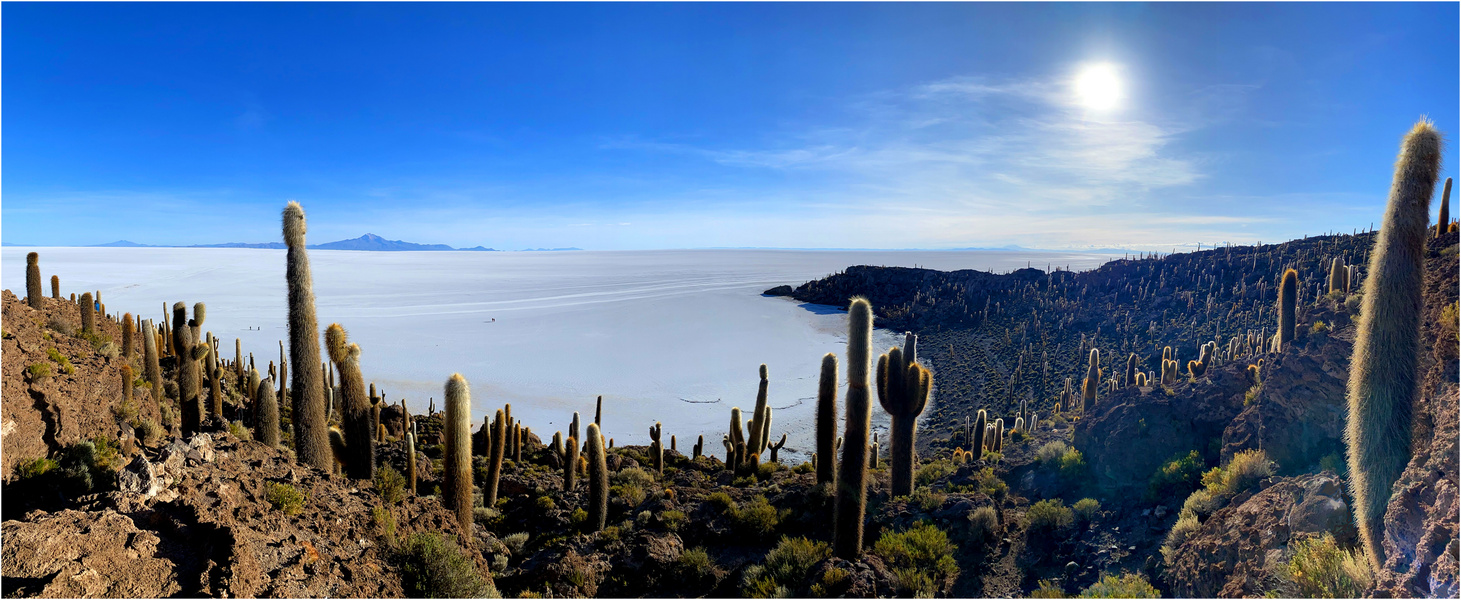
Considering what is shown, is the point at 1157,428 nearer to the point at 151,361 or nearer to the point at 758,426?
the point at 758,426

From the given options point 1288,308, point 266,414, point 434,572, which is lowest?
point 434,572

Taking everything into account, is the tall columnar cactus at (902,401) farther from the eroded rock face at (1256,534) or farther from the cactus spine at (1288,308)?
the cactus spine at (1288,308)

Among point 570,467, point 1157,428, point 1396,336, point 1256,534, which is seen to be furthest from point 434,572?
point 1157,428

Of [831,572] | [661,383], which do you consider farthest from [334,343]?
[661,383]

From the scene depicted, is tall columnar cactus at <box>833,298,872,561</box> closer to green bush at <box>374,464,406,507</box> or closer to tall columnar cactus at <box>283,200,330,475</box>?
green bush at <box>374,464,406,507</box>

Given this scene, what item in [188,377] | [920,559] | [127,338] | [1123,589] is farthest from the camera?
[127,338]

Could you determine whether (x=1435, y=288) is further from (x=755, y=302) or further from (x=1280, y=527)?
(x=755, y=302)

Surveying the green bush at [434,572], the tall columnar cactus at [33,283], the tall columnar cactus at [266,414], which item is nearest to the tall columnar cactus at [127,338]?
the tall columnar cactus at [33,283]

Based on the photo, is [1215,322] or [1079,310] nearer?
[1215,322]
